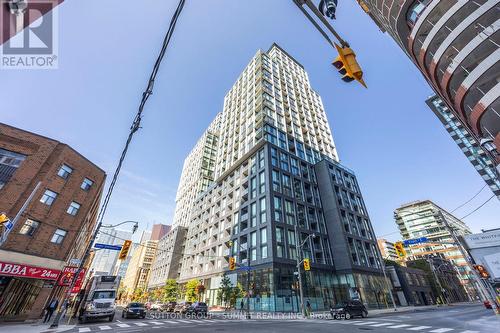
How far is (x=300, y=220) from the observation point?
44.2m

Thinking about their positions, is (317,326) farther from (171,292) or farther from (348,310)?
(171,292)

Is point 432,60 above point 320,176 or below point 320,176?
below

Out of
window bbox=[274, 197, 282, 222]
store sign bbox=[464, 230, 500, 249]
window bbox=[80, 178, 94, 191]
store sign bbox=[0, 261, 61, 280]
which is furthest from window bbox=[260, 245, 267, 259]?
window bbox=[80, 178, 94, 191]

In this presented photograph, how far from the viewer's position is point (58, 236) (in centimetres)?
2352

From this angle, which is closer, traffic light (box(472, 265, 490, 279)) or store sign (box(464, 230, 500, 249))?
traffic light (box(472, 265, 490, 279))

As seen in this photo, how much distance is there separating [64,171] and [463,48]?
41385mm

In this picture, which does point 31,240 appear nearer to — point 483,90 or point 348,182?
point 483,90

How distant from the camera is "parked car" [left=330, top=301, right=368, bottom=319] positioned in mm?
22375

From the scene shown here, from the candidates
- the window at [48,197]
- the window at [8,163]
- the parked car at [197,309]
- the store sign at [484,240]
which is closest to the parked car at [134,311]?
the parked car at [197,309]

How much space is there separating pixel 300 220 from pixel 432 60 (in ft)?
107

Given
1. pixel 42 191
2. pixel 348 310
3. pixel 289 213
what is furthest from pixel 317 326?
pixel 42 191

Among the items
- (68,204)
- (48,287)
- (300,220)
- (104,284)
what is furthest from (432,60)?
(48,287)

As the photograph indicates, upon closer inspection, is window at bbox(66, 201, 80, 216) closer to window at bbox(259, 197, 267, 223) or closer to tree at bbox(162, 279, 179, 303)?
window at bbox(259, 197, 267, 223)

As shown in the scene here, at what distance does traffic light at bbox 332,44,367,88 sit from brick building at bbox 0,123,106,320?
83.7ft
